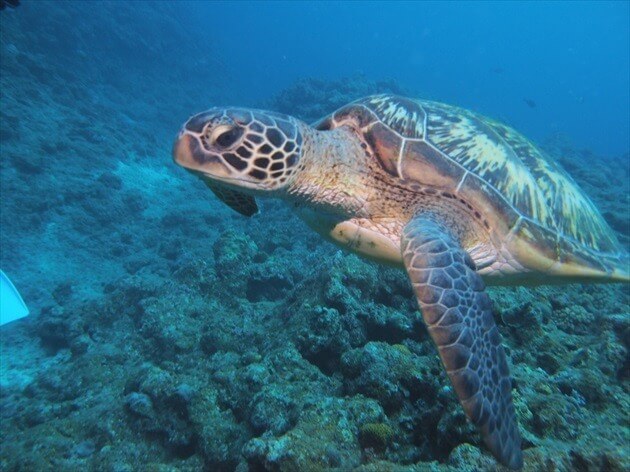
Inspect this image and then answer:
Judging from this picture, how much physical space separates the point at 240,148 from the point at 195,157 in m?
0.28

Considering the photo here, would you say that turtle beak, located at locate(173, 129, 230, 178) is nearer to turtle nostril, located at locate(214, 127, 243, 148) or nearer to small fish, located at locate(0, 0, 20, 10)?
turtle nostril, located at locate(214, 127, 243, 148)

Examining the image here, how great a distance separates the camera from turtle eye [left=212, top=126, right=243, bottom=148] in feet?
7.29

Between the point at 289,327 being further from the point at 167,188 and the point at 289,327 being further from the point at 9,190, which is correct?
the point at 167,188

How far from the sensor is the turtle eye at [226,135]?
7.29 feet

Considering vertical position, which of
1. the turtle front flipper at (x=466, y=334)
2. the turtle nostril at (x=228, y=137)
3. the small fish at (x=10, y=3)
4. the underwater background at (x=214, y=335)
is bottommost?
the underwater background at (x=214, y=335)

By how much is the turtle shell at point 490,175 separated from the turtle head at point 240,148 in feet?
2.98

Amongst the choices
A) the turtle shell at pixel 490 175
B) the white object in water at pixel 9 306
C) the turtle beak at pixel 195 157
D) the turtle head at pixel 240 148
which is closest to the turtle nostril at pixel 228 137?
the turtle head at pixel 240 148

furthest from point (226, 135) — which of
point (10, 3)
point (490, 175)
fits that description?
point (10, 3)

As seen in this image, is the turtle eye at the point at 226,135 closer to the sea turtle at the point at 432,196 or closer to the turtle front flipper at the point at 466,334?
the sea turtle at the point at 432,196

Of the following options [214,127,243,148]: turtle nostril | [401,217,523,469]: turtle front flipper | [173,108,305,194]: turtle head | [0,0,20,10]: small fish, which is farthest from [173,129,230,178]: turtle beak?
[0,0,20,10]: small fish

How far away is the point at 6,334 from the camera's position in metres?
6.36

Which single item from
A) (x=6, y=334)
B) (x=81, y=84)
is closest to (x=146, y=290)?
(x=6, y=334)

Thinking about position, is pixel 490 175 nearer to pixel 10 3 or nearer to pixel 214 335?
pixel 214 335

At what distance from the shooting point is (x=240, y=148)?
2.27 meters
